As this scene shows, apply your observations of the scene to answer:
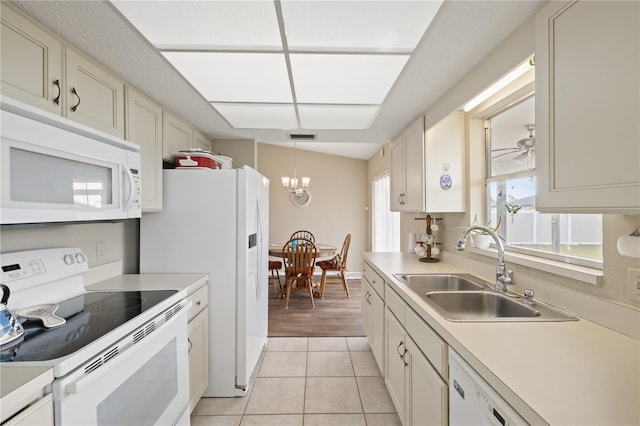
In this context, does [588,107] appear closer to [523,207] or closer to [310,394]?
[523,207]

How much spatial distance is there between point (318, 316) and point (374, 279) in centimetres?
153

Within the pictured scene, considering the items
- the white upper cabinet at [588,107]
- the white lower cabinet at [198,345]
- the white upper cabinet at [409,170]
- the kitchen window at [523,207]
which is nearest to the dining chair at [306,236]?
the white upper cabinet at [409,170]

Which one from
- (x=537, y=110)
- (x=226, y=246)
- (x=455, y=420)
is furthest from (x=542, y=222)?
(x=226, y=246)

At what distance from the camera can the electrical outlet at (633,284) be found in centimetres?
96

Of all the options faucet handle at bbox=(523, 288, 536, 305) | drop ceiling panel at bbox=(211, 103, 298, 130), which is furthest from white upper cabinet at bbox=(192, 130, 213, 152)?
faucet handle at bbox=(523, 288, 536, 305)

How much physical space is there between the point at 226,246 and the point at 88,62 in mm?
1281

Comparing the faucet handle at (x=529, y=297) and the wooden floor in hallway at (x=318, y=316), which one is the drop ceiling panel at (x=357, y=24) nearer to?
the faucet handle at (x=529, y=297)

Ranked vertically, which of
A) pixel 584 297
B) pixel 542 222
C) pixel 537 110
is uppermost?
pixel 537 110

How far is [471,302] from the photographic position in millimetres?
1585

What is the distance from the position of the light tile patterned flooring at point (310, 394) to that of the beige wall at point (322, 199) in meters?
3.21

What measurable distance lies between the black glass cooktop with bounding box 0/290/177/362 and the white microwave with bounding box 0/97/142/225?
41 centimetres

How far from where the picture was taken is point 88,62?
1.49 meters

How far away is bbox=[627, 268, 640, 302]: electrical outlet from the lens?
964 mm

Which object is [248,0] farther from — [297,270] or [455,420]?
[297,270]
